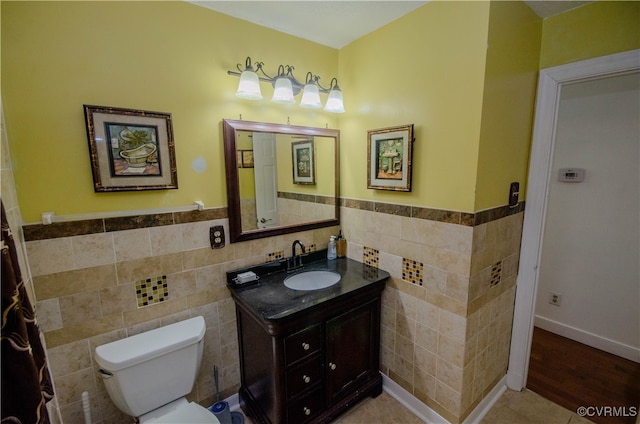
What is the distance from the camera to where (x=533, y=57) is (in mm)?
1677

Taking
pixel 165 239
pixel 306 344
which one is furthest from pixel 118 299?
pixel 306 344

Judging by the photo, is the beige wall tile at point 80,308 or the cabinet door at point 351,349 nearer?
the beige wall tile at point 80,308

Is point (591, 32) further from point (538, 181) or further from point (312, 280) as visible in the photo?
point (312, 280)

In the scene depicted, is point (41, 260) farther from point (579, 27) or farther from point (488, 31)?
point (579, 27)

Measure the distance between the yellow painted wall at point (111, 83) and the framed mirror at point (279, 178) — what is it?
0.32 feet

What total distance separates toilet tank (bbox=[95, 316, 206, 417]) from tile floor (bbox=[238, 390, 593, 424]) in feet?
2.08

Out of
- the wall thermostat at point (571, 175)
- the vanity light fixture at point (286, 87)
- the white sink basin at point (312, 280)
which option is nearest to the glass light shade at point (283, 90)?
the vanity light fixture at point (286, 87)

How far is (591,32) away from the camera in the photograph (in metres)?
1.53

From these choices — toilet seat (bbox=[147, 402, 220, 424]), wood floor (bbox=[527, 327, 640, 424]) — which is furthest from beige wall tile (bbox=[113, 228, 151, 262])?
wood floor (bbox=[527, 327, 640, 424])

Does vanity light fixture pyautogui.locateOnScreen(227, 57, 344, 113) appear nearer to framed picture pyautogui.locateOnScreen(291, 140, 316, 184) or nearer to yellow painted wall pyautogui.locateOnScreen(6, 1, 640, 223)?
yellow painted wall pyautogui.locateOnScreen(6, 1, 640, 223)

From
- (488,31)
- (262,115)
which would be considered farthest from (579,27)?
(262,115)

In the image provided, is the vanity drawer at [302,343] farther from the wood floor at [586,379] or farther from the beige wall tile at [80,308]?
the wood floor at [586,379]

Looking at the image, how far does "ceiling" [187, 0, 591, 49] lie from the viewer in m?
1.55

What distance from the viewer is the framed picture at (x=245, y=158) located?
174cm
